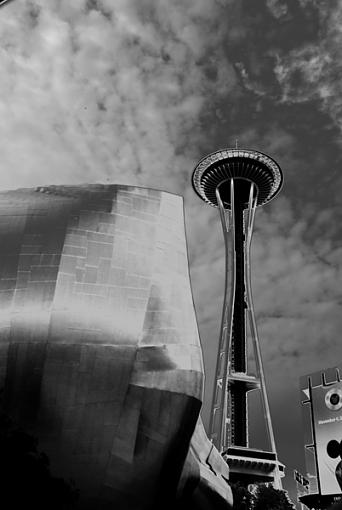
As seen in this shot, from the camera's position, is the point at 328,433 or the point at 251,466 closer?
the point at 328,433

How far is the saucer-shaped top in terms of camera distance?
8400 centimetres

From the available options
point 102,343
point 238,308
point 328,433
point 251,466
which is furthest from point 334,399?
point 102,343

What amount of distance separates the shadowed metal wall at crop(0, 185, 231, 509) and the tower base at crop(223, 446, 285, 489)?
1861 inches

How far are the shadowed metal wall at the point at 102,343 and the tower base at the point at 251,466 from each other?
155ft

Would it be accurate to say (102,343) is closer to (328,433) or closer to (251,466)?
(328,433)

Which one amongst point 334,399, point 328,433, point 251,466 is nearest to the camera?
point 328,433

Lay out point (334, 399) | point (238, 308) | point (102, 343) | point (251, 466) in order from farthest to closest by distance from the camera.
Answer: point (238, 308) < point (251, 466) < point (334, 399) < point (102, 343)

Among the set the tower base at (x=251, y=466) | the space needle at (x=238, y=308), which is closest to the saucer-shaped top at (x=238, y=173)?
the space needle at (x=238, y=308)

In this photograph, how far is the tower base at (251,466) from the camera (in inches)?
2504

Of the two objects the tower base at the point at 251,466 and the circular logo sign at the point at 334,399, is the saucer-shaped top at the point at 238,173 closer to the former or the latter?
the tower base at the point at 251,466

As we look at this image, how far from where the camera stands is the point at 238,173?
84.8m

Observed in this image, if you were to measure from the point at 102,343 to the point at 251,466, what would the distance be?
2106 inches

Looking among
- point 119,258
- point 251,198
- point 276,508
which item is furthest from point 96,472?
point 251,198

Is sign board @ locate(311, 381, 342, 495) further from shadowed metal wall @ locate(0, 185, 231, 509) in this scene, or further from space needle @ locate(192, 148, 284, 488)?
shadowed metal wall @ locate(0, 185, 231, 509)
